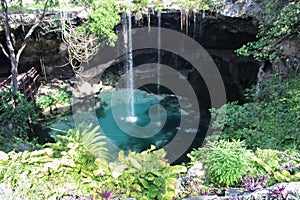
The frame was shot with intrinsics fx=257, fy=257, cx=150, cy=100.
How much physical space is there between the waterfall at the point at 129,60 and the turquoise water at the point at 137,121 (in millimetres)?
138

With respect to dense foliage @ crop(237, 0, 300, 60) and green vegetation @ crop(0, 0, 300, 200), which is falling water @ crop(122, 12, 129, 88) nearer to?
dense foliage @ crop(237, 0, 300, 60)

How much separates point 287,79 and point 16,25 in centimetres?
926

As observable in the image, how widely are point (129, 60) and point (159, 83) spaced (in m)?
2.03

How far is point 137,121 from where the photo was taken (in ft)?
33.4

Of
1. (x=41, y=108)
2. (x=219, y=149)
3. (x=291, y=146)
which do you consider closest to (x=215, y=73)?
(x=41, y=108)

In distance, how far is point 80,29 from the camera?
9.55m

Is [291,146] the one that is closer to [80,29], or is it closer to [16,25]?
[80,29]

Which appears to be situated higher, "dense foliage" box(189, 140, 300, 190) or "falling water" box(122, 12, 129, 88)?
"falling water" box(122, 12, 129, 88)

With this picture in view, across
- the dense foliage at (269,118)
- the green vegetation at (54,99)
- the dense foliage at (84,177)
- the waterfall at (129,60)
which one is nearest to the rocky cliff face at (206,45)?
the waterfall at (129,60)

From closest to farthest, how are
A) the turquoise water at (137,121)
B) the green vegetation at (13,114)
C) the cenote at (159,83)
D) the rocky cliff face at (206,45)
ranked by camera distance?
the green vegetation at (13,114)
the turquoise water at (137,121)
the cenote at (159,83)
the rocky cliff face at (206,45)

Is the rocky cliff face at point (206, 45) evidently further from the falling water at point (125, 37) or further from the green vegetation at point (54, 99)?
the green vegetation at point (54, 99)

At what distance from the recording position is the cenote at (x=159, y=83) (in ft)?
30.9

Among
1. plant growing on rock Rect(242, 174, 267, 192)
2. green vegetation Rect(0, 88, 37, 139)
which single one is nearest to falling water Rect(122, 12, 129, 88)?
green vegetation Rect(0, 88, 37, 139)

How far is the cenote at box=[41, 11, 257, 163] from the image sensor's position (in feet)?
30.9
